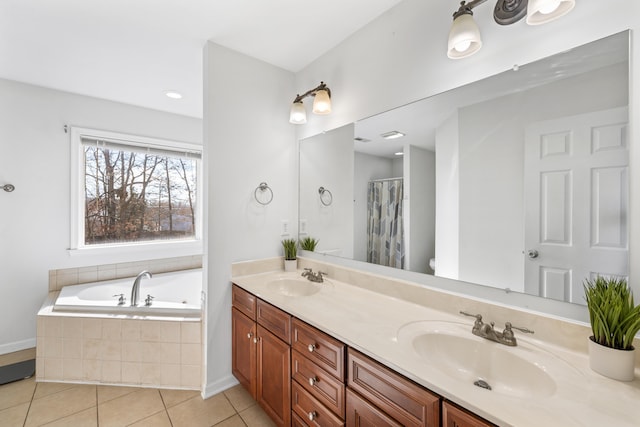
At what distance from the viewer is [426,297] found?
4.55 feet

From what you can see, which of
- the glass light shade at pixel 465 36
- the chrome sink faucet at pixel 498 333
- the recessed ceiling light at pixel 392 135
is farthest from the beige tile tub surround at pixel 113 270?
the glass light shade at pixel 465 36

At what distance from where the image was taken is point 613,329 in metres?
0.80

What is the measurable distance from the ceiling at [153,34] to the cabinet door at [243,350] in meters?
1.91

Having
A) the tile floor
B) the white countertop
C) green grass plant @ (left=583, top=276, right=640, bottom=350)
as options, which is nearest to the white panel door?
green grass plant @ (left=583, top=276, right=640, bottom=350)

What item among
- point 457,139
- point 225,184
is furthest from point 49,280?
point 457,139

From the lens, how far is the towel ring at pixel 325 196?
2078mm

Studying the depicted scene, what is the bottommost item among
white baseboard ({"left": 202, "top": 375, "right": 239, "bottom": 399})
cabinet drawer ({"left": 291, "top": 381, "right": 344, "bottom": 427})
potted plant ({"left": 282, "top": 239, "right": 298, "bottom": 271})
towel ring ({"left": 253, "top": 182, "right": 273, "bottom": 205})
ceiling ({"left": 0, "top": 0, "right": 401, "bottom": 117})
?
white baseboard ({"left": 202, "top": 375, "right": 239, "bottom": 399})

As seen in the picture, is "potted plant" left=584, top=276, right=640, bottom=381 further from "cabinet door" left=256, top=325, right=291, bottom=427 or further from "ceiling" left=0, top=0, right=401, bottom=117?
"ceiling" left=0, top=0, right=401, bottom=117

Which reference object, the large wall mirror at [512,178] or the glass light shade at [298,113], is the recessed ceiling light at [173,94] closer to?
the glass light shade at [298,113]

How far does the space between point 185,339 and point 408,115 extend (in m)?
2.17

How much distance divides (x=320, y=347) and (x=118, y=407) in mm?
1648

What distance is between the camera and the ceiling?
61.7 inches

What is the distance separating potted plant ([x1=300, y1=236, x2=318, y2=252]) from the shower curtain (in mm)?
586


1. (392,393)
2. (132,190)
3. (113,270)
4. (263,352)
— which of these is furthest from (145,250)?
(392,393)
